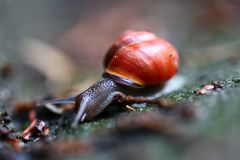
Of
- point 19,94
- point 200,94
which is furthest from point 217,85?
point 19,94

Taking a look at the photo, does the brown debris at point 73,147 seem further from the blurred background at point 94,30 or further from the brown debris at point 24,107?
the blurred background at point 94,30

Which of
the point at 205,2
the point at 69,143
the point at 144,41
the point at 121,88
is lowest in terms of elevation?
the point at 69,143

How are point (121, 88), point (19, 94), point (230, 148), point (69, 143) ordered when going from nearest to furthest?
1. point (230, 148)
2. point (69, 143)
3. point (121, 88)
4. point (19, 94)

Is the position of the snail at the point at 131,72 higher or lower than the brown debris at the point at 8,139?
higher

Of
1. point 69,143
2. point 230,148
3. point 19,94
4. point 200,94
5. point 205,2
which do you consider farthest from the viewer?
point 205,2

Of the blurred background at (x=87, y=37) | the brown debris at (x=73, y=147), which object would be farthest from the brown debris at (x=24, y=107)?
the brown debris at (x=73, y=147)

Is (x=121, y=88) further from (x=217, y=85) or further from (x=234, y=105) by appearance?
(x=234, y=105)

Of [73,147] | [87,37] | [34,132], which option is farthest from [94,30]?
[73,147]
